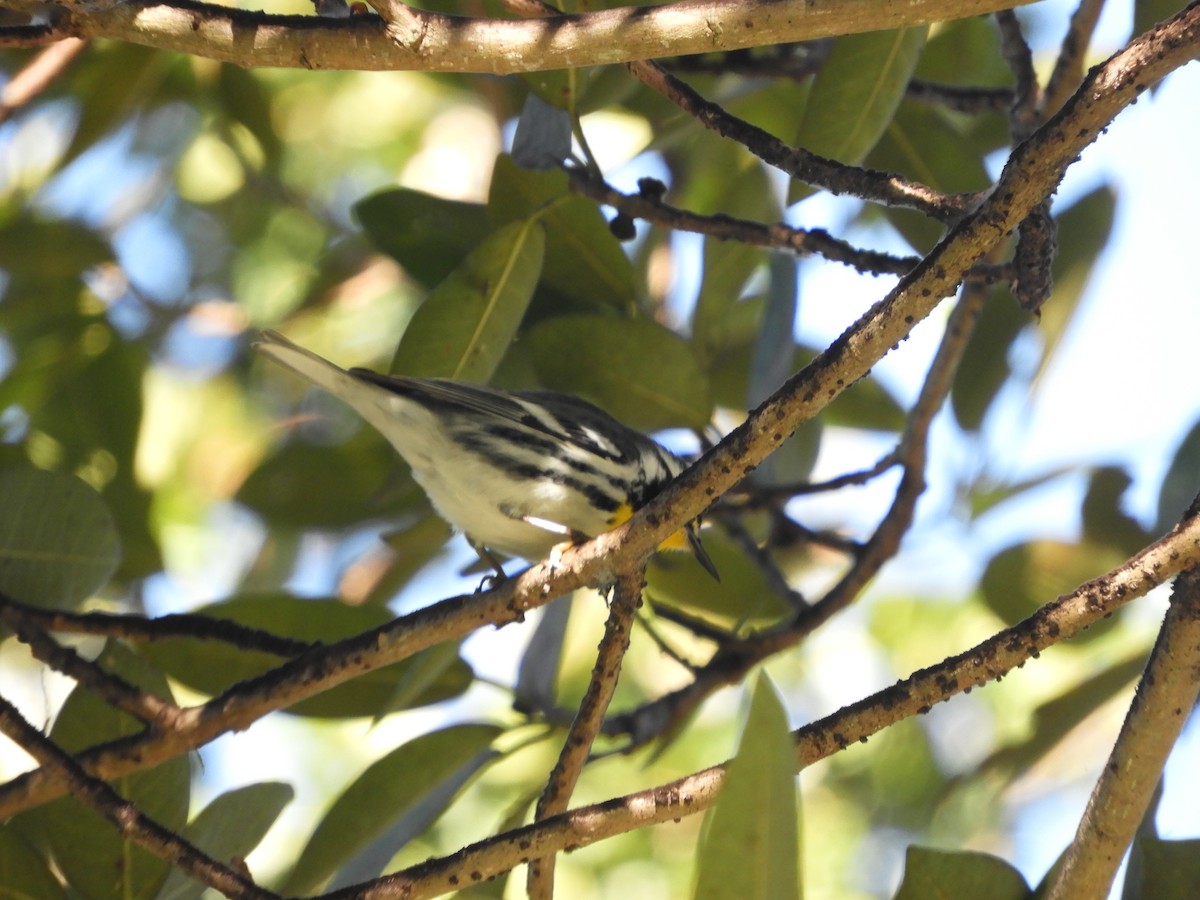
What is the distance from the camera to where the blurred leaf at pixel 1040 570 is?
2.24 metres

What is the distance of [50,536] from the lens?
5.94ft

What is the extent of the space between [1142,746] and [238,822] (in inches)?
46.3

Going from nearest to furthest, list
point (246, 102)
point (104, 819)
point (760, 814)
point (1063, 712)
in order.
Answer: point (760, 814)
point (104, 819)
point (1063, 712)
point (246, 102)

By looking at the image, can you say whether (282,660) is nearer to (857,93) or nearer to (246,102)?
(857,93)

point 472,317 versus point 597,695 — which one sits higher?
point 472,317

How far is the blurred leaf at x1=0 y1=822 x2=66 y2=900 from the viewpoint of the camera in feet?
5.48

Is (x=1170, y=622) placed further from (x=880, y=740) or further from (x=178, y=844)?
(x=880, y=740)

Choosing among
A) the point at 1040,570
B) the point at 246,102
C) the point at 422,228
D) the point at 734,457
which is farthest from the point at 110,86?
the point at 1040,570

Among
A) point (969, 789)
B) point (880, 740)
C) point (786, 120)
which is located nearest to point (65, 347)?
point (786, 120)

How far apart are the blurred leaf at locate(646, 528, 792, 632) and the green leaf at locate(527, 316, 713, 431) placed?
0.36 m

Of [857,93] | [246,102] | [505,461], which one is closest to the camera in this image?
[857,93]

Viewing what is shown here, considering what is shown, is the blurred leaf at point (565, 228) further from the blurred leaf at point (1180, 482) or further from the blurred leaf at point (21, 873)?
the blurred leaf at point (21, 873)

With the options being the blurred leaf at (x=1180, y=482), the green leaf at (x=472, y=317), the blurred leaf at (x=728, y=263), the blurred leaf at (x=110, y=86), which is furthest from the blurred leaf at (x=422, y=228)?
the blurred leaf at (x=1180, y=482)

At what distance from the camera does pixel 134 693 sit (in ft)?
5.40
